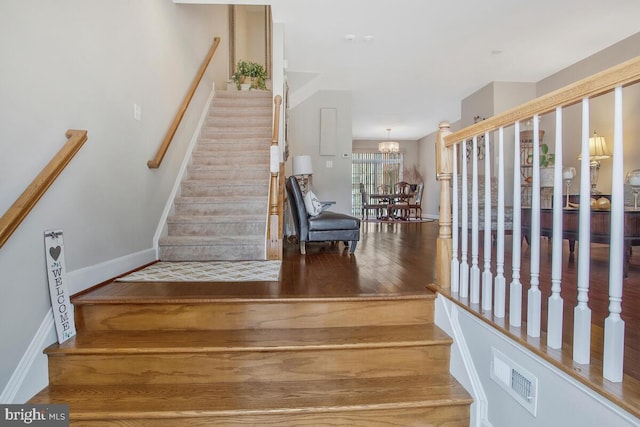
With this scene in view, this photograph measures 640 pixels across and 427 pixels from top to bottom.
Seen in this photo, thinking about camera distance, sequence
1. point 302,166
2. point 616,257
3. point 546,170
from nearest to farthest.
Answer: point 616,257
point 546,170
point 302,166

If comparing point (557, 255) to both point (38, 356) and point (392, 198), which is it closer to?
point (38, 356)

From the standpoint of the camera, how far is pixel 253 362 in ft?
5.51

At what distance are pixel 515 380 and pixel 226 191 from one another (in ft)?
10.7

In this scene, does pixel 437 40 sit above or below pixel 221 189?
above

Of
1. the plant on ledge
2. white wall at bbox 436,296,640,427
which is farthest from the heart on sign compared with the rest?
the plant on ledge

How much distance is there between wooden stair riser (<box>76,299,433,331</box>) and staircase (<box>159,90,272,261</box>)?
4.38 ft

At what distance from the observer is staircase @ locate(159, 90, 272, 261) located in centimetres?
323

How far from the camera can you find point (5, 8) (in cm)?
152

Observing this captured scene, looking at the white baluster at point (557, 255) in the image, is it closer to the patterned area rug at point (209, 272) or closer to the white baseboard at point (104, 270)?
the patterned area rug at point (209, 272)

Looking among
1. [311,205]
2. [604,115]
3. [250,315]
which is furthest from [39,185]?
[604,115]

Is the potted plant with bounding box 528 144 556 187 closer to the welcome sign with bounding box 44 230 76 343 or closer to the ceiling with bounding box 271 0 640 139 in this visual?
the ceiling with bounding box 271 0 640 139

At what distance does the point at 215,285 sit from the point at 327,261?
4.20 feet

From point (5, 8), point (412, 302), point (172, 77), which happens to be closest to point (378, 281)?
point (412, 302)

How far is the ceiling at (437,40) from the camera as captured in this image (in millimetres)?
3691
